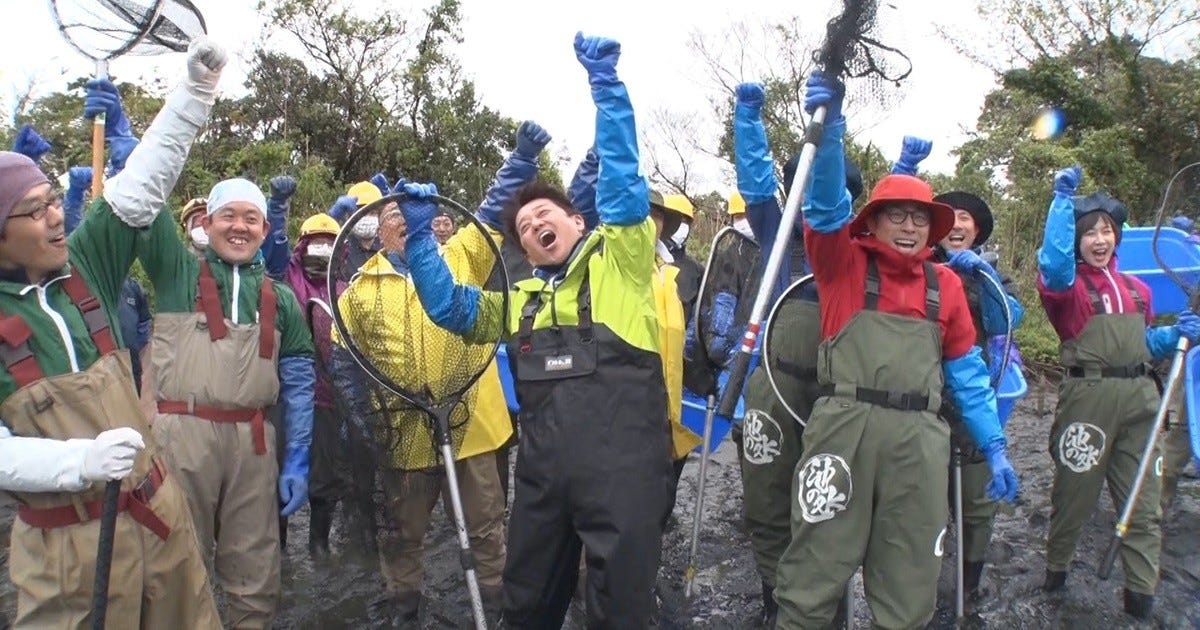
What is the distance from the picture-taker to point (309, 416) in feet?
11.7

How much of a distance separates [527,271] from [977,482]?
101 inches

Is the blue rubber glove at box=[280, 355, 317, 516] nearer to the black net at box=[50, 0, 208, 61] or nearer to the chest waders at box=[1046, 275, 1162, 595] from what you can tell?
the black net at box=[50, 0, 208, 61]

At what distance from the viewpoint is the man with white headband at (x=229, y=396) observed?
313 cm

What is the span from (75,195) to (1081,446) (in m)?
5.33

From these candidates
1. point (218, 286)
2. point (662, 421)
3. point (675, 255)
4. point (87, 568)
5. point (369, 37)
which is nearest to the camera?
point (87, 568)

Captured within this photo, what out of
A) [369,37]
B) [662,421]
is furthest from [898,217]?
[369,37]

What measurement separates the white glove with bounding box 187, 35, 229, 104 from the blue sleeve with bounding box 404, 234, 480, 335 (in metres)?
0.77

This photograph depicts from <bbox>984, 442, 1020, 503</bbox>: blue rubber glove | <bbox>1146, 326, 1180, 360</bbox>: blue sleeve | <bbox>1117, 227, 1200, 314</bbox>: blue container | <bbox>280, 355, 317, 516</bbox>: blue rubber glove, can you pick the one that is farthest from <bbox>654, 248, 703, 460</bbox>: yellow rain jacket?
<bbox>1117, 227, 1200, 314</bbox>: blue container

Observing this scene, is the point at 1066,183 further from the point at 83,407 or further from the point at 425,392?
the point at 83,407

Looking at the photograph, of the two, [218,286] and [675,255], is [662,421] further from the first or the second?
[675,255]

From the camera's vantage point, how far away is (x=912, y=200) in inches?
112

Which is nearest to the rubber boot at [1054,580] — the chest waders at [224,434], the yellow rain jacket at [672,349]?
the yellow rain jacket at [672,349]

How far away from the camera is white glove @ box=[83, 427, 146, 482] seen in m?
1.97

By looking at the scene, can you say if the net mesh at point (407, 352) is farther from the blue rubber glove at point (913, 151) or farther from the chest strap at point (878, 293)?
the blue rubber glove at point (913, 151)
